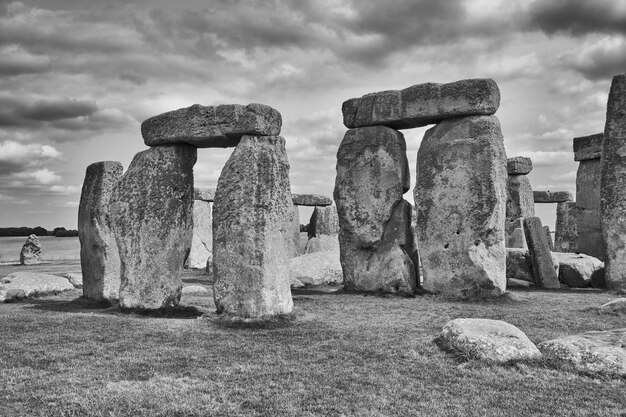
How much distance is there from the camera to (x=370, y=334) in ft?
25.7

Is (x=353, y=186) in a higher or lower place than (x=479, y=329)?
higher

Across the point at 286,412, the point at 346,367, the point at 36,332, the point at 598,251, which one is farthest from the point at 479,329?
the point at 598,251

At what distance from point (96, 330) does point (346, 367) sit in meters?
3.92

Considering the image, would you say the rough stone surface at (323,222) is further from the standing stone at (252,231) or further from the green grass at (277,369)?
the standing stone at (252,231)

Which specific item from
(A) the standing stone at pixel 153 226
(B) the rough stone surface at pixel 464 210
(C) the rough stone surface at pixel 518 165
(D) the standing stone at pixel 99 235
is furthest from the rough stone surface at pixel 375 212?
(C) the rough stone surface at pixel 518 165

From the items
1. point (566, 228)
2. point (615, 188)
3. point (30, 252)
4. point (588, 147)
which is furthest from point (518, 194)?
point (30, 252)

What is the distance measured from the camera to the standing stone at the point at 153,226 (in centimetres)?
973

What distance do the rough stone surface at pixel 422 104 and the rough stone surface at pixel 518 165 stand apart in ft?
29.7

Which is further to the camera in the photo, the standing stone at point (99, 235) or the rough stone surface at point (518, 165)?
the rough stone surface at point (518, 165)

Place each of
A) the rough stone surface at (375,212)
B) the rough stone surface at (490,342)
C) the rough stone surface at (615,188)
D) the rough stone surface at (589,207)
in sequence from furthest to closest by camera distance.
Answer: the rough stone surface at (589,207), the rough stone surface at (375,212), the rough stone surface at (615,188), the rough stone surface at (490,342)

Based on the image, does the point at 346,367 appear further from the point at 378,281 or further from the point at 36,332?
the point at 378,281

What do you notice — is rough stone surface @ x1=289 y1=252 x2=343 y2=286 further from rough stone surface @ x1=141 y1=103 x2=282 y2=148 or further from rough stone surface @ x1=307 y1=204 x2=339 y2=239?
rough stone surface @ x1=307 y1=204 x2=339 y2=239

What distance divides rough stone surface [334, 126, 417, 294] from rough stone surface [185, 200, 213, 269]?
1088 cm

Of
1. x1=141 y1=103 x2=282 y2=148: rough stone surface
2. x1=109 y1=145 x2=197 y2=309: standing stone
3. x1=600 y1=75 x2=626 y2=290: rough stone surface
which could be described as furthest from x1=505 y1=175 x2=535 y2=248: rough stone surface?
x1=109 y1=145 x2=197 y2=309: standing stone
